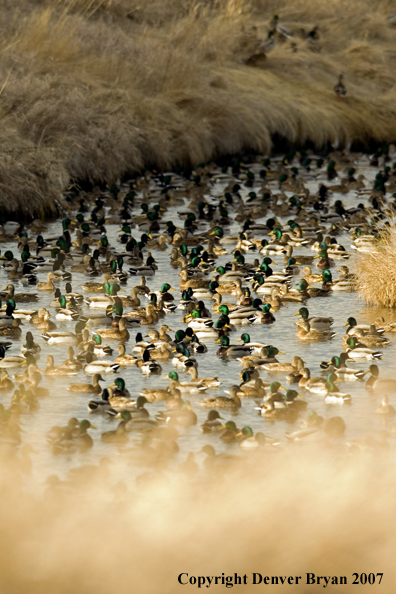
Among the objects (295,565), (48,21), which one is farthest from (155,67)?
(295,565)

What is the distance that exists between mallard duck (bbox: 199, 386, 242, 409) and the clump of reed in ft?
16.1

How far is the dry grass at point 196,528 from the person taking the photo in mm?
9398

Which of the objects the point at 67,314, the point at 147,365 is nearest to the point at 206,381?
the point at 147,365

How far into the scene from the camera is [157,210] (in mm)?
24531

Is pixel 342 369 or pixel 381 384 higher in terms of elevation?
pixel 381 384

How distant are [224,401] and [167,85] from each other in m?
18.0

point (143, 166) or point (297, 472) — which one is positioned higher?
point (297, 472)

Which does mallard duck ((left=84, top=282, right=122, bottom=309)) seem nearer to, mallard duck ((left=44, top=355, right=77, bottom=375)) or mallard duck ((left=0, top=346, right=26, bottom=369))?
mallard duck ((left=0, top=346, right=26, bottom=369))

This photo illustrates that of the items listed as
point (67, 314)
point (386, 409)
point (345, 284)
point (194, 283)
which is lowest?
point (194, 283)

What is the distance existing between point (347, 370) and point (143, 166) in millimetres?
14949

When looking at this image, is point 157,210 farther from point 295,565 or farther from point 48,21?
point 295,565

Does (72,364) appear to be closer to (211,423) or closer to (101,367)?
(101,367)
